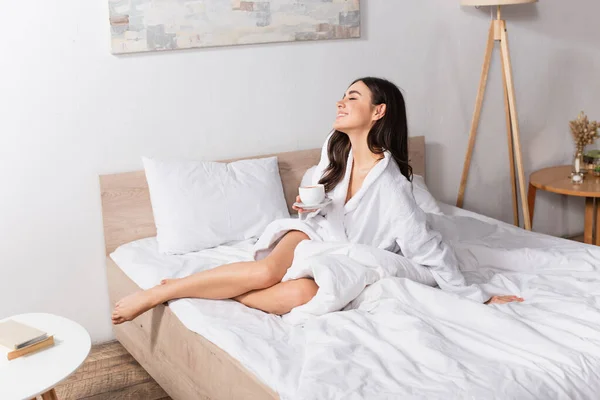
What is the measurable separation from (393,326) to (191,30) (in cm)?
157

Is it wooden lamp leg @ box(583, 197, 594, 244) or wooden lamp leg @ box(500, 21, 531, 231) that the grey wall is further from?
wooden lamp leg @ box(583, 197, 594, 244)

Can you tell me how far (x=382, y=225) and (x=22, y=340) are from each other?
1.16 m

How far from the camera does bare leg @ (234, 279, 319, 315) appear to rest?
229cm

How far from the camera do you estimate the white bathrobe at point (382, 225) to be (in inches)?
96.8

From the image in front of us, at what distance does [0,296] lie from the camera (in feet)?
9.50

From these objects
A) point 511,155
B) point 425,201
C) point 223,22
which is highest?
point 223,22

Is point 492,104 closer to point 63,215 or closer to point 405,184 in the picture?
point 405,184

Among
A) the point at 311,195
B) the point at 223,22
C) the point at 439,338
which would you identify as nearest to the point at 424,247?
the point at 311,195

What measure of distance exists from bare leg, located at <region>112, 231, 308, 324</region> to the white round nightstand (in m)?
0.24

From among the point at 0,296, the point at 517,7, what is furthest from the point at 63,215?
the point at 517,7

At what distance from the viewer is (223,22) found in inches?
123

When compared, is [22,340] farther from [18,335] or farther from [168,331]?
[168,331]

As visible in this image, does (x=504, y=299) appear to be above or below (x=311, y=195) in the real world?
below

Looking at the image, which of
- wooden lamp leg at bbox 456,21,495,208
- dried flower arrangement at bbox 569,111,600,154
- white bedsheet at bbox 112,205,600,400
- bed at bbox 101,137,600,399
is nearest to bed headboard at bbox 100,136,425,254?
bed at bbox 101,137,600,399
